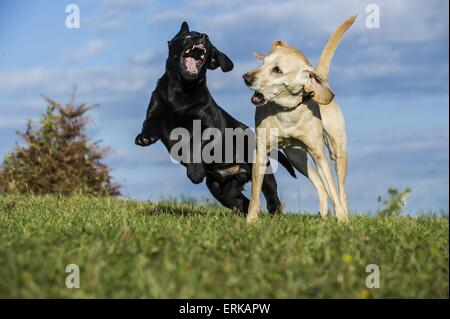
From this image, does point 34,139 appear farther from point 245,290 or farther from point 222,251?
point 245,290

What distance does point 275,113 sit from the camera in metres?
7.98

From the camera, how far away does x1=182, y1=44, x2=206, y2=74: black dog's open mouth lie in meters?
8.85

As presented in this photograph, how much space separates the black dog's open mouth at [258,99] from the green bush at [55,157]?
7952 mm

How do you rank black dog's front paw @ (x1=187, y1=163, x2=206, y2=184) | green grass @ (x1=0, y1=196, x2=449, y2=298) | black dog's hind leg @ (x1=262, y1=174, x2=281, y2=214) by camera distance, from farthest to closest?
black dog's hind leg @ (x1=262, y1=174, x2=281, y2=214)
black dog's front paw @ (x1=187, y1=163, x2=206, y2=184)
green grass @ (x1=0, y1=196, x2=449, y2=298)

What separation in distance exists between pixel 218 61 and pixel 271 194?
1997 mm

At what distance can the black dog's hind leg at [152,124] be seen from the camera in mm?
8711

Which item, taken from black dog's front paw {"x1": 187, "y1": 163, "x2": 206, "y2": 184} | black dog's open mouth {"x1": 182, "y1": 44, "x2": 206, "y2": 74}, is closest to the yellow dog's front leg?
black dog's front paw {"x1": 187, "y1": 163, "x2": 206, "y2": 184}

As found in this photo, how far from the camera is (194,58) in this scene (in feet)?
29.4

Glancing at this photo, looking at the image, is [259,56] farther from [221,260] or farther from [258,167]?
[221,260]

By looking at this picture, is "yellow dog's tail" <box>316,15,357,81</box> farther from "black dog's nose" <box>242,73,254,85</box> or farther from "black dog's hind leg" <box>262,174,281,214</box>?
"black dog's hind leg" <box>262,174,281,214</box>

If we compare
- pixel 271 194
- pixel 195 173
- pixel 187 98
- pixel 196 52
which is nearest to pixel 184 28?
pixel 196 52

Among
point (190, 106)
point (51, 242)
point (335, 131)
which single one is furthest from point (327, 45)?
point (51, 242)

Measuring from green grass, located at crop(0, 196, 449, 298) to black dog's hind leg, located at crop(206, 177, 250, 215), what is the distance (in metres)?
2.90
